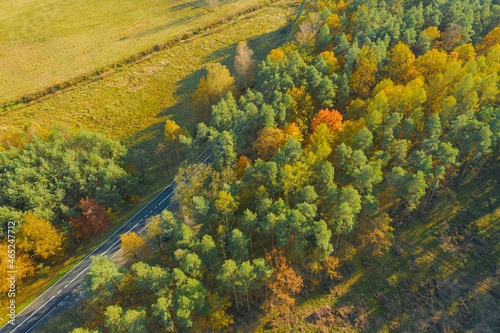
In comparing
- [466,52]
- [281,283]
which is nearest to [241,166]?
[281,283]

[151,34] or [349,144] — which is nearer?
[349,144]

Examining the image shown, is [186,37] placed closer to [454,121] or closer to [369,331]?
[454,121]

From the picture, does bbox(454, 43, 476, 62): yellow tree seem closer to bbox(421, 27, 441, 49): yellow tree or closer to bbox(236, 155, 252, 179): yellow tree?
bbox(421, 27, 441, 49): yellow tree

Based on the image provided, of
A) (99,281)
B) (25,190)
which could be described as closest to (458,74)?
(99,281)

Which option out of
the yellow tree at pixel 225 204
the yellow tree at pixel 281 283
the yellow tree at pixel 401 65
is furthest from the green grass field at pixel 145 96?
the yellow tree at pixel 401 65

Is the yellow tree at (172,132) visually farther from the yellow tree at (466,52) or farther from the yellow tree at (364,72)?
the yellow tree at (466,52)
